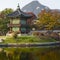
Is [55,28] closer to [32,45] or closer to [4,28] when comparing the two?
[4,28]

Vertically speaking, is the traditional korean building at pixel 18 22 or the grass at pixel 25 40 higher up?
the traditional korean building at pixel 18 22

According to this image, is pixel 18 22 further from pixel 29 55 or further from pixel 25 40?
pixel 29 55

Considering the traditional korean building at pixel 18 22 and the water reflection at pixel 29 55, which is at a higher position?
the traditional korean building at pixel 18 22

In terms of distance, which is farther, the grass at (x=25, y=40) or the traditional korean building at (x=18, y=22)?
the traditional korean building at (x=18, y=22)

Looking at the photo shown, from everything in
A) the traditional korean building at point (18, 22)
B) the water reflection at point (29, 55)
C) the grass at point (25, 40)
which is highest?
the traditional korean building at point (18, 22)

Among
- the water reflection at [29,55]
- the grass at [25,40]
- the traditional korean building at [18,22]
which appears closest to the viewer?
the water reflection at [29,55]

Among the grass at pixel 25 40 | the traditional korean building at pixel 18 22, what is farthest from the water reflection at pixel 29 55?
the traditional korean building at pixel 18 22

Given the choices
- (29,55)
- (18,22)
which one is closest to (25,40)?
(18,22)

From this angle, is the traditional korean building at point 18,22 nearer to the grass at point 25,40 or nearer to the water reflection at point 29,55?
the grass at point 25,40

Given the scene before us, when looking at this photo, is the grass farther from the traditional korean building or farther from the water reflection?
the water reflection

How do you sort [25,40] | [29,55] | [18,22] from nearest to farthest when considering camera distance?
[29,55], [25,40], [18,22]

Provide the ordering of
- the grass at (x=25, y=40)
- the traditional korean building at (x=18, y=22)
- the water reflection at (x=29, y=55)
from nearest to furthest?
the water reflection at (x=29, y=55) → the grass at (x=25, y=40) → the traditional korean building at (x=18, y=22)

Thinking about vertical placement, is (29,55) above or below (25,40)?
below

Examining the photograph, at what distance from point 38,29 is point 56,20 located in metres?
7.86
